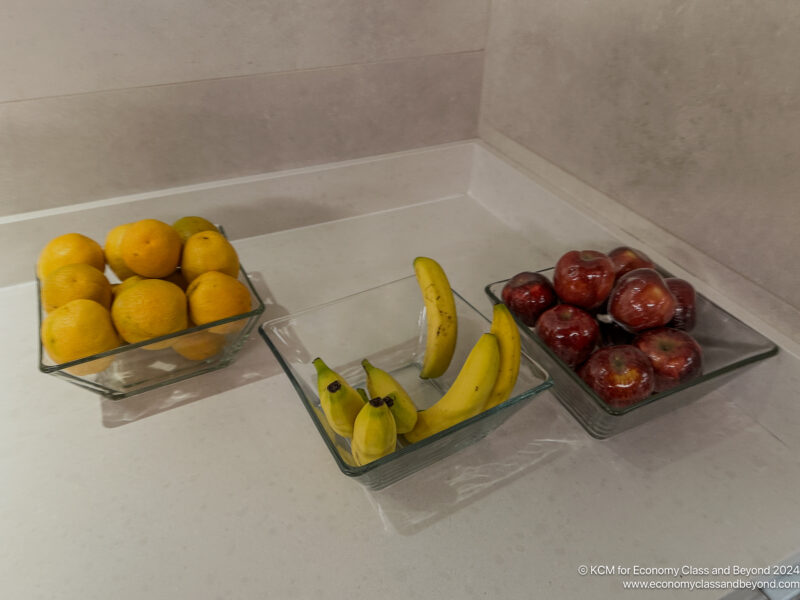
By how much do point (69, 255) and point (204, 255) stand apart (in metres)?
0.16

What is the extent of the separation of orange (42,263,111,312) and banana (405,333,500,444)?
39 centimetres

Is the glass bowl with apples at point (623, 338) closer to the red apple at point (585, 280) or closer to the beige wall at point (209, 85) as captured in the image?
the red apple at point (585, 280)

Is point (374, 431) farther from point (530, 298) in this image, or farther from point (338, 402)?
point (530, 298)

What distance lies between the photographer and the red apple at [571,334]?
1.91 feet

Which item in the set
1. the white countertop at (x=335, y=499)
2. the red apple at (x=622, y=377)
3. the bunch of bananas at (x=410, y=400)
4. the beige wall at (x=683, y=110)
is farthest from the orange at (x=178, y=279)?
the beige wall at (x=683, y=110)

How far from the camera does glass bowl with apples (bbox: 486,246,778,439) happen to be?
0.55 meters

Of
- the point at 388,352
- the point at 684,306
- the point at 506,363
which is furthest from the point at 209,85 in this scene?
the point at 684,306

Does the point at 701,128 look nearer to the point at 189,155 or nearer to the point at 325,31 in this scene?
the point at 325,31

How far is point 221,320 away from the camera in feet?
2.03

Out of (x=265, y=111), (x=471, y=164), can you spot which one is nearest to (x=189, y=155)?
(x=265, y=111)

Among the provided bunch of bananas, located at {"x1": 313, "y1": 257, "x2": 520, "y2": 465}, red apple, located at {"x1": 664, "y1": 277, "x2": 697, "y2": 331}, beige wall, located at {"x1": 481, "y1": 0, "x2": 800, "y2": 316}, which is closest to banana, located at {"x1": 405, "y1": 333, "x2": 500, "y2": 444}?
A: bunch of bananas, located at {"x1": 313, "y1": 257, "x2": 520, "y2": 465}

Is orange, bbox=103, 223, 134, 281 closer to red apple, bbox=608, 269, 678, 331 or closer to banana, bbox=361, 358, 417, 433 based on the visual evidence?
banana, bbox=361, 358, 417, 433

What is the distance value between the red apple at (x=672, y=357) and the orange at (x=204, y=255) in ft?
1.65

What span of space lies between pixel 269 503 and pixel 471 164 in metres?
0.76
